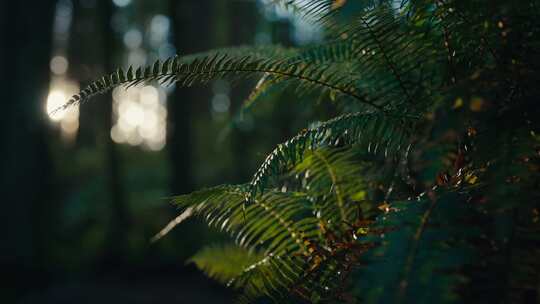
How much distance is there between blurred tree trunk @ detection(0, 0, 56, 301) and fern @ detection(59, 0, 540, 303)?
22.3 feet

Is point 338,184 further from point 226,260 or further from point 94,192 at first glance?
point 94,192

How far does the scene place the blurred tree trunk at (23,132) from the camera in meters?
8.39

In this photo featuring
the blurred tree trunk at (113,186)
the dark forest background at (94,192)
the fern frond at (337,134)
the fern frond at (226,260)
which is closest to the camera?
the fern frond at (337,134)

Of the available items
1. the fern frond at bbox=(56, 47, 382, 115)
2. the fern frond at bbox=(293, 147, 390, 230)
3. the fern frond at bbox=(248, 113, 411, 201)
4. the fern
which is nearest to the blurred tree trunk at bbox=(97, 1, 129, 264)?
the fern

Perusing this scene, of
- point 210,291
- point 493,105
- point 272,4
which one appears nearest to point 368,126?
point 493,105

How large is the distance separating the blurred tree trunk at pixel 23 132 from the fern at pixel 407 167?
267 inches

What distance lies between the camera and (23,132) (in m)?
8.50

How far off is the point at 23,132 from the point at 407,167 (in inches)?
304

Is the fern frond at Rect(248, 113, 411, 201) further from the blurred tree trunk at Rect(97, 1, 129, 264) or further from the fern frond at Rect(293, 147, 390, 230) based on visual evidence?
the blurred tree trunk at Rect(97, 1, 129, 264)

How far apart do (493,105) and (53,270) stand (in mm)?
8901

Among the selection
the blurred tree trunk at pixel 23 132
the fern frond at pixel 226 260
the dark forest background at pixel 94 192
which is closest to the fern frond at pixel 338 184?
the fern frond at pixel 226 260

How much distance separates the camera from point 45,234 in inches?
352

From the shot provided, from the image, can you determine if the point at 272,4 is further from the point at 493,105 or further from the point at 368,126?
the point at 493,105

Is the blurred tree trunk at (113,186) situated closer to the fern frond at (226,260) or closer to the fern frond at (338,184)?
the fern frond at (226,260)
